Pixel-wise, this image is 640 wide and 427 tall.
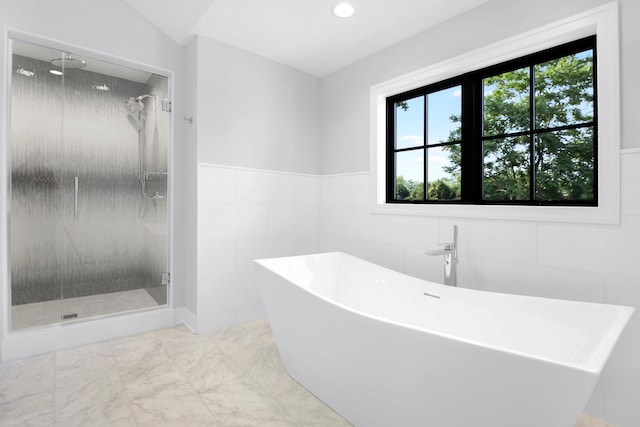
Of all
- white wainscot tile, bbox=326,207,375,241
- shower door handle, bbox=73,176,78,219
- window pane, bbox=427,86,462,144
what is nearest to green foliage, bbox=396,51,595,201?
window pane, bbox=427,86,462,144

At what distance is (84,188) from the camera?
8.19ft

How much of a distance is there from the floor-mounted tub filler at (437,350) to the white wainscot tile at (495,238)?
438 mm

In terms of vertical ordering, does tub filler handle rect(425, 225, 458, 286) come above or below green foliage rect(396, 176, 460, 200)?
below

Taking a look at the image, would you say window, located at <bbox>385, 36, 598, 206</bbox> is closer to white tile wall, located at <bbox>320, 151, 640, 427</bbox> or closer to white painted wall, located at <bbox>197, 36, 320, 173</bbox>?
white tile wall, located at <bbox>320, 151, 640, 427</bbox>

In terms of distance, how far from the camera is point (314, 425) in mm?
1642

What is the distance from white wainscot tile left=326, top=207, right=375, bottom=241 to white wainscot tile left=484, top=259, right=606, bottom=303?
1.05 m

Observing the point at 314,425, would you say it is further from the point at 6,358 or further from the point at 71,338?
the point at 6,358

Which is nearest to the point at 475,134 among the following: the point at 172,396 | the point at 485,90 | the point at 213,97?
the point at 485,90

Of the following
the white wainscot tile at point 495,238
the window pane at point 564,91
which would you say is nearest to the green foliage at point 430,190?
the white wainscot tile at point 495,238

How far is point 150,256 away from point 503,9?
3.13m

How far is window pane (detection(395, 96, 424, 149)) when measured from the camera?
2.76 m

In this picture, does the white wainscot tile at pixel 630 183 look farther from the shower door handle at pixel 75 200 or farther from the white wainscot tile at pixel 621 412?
the shower door handle at pixel 75 200

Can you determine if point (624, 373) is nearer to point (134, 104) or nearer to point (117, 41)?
point (134, 104)

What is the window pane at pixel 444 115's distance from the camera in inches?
100
